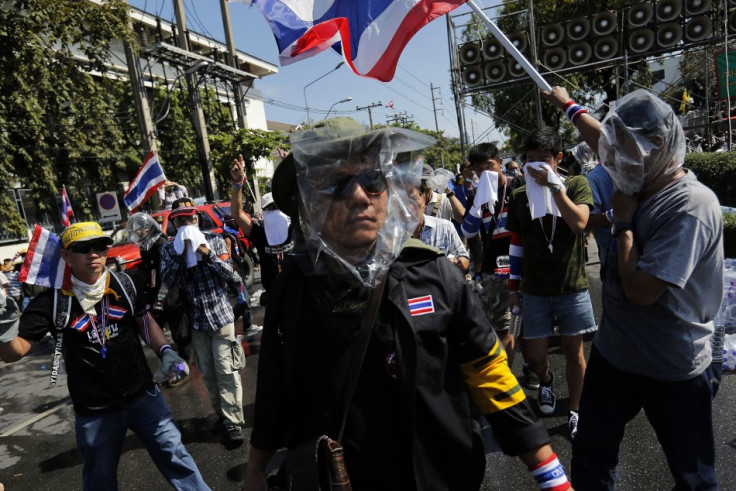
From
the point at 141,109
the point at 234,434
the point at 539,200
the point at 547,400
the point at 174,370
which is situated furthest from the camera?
the point at 141,109

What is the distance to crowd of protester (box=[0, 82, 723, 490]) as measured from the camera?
1376mm

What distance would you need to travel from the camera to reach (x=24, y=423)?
500cm

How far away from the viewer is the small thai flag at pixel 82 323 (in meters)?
2.70

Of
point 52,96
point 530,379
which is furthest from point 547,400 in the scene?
point 52,96

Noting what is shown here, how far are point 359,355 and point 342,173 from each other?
0.50 metres

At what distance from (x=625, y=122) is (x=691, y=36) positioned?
15964 mm

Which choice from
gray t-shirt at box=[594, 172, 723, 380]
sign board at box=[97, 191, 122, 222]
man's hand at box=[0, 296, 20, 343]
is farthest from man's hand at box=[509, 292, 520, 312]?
sign board at box=[97, 191, 122, 222]

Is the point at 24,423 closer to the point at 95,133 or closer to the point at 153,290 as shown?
the point at 153,290

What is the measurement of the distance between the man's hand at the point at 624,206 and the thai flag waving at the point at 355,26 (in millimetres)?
1575

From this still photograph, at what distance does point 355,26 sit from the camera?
10.3 ft

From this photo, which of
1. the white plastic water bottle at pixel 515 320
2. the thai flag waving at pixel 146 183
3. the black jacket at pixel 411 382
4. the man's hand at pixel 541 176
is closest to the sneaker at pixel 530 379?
the white plastic water bottle at pixel 515 320

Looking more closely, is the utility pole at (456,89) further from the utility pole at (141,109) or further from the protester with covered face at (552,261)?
the protester with covered face at (552,261)

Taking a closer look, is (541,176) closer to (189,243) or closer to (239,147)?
(189,243)

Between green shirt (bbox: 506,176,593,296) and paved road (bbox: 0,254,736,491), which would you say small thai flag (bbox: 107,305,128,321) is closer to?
paved road (bbox: 0,254,736,491)
